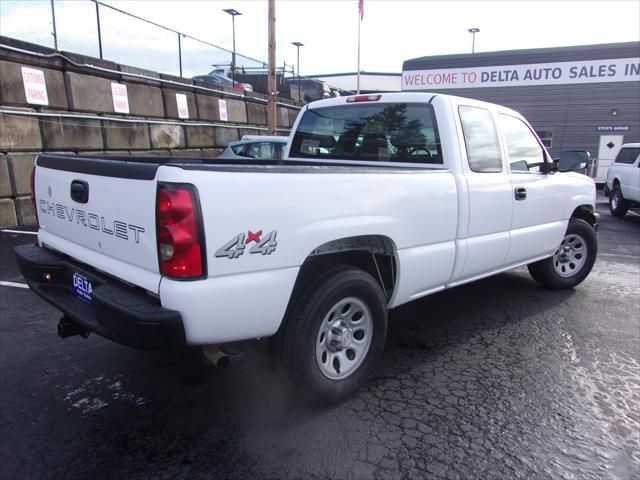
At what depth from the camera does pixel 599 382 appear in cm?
340

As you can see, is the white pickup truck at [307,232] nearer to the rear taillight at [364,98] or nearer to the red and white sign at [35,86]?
the rear taillight at [364,98]

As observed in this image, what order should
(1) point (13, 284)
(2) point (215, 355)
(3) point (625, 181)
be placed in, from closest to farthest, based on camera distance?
(2) point (215, 355) < (1) point (13, 284) < (3) point (625, 181)

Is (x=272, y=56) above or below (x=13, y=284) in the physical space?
above

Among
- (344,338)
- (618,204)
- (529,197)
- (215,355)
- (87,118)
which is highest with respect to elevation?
(87,118)

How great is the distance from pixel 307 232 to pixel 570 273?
4.19 meters

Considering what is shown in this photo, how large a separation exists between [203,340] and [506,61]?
27592mm

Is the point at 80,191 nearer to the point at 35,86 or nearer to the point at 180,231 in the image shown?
the point at 180,231

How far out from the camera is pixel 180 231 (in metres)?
2.21

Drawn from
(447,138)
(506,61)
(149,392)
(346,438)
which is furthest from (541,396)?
(506,61)

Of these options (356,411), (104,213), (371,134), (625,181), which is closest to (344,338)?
(356,411)

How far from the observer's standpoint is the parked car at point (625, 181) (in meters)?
11.3

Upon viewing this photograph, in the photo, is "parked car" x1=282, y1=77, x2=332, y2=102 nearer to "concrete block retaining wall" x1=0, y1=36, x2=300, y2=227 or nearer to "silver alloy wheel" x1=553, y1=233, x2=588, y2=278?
"concrete block retaining wall" x1=0, y1=36, x2=300, y2=227

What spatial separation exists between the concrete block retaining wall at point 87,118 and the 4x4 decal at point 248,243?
25.5 feet

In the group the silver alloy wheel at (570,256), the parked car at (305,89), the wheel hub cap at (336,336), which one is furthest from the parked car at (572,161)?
the parked car at (305,89)
